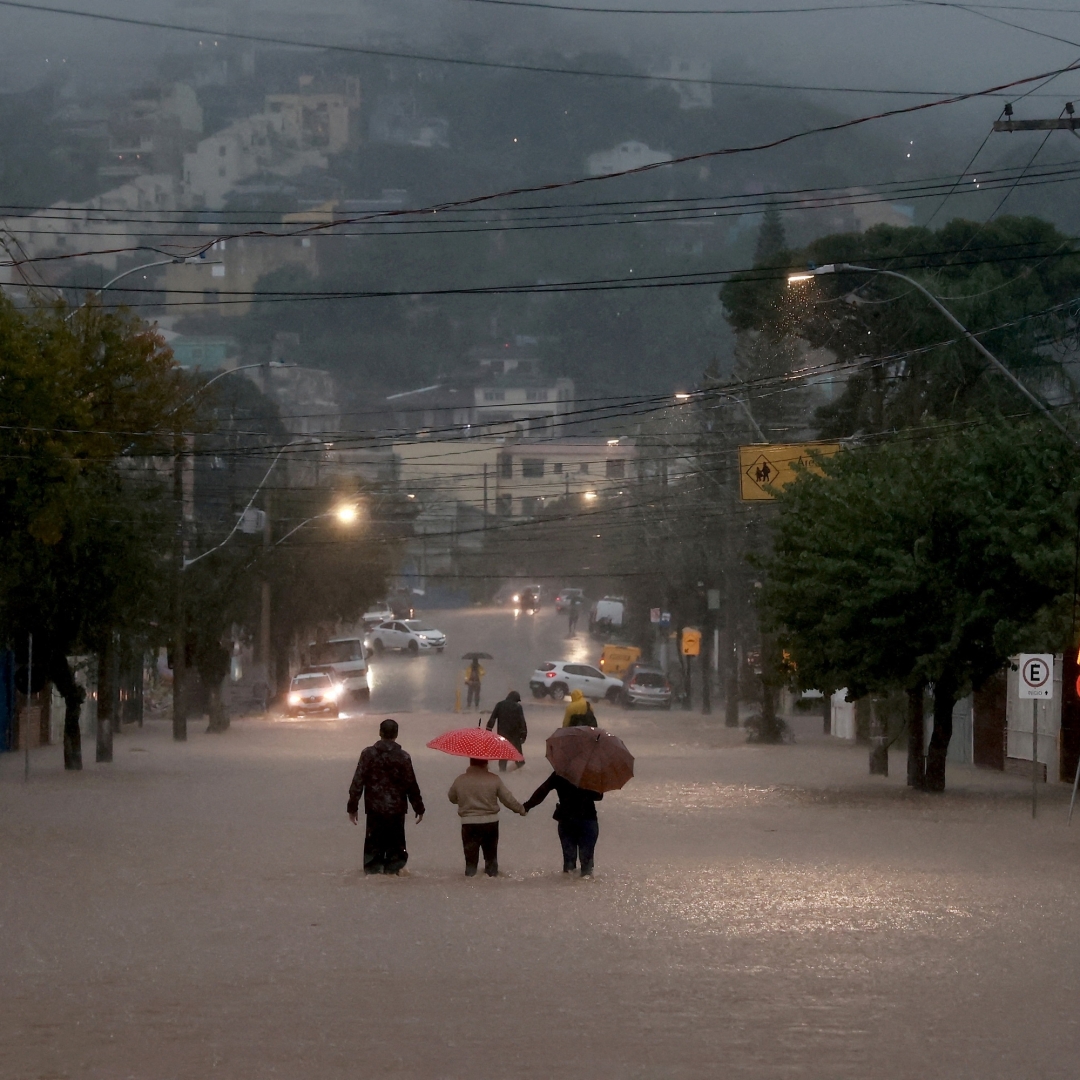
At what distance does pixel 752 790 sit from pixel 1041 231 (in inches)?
1356

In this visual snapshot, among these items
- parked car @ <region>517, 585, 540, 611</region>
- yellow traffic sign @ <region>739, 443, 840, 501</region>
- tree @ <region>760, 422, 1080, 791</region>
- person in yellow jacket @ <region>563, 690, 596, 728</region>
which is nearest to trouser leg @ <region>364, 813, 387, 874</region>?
person in yellow jacket @ <region>563, 690, 596, 728</region>


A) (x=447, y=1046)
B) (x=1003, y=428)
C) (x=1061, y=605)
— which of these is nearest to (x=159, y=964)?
(x=447, y=1046)

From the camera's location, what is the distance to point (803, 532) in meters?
28.7

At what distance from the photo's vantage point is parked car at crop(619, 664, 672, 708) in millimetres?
69625

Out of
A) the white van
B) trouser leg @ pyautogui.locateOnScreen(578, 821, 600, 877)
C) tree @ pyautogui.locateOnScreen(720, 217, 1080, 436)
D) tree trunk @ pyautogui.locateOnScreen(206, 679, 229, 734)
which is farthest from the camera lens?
the white van

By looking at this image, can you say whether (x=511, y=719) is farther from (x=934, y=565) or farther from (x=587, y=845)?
(x=587, y=845)

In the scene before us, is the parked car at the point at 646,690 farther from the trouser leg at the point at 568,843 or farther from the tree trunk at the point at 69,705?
the trouser leg at the point at 568,843

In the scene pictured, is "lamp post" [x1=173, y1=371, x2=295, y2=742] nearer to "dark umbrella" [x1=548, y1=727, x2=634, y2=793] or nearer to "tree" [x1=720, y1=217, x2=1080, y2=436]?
"tree" [x1=720, y1=217, x2=1080, y2=436]

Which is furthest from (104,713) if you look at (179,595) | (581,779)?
(581,779)

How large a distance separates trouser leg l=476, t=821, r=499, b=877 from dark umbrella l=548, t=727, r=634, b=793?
0.84m

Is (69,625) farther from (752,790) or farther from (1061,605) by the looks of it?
(1061,605)

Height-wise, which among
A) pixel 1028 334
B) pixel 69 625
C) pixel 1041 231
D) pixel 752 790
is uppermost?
pixel 1041 231

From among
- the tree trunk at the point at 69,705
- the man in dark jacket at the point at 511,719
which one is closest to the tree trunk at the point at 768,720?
the man in dark jacket at the point at 511,719

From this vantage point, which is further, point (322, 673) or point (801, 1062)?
point (322, 673)
